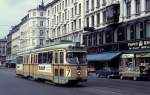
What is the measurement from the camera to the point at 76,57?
28.4 metres

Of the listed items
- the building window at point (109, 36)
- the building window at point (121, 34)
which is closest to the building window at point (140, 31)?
the building window at point (121, 34)

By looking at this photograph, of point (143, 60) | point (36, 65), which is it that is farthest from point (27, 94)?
point (143, 60)

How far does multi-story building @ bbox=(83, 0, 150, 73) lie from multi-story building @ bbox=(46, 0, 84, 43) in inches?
154

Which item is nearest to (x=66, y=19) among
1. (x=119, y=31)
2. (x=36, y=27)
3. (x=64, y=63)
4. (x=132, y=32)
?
(x=119, y=31)

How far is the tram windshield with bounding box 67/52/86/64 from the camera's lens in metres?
28.1

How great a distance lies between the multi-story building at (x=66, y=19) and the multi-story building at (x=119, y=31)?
3922 mm

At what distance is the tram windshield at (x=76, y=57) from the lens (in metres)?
28.1

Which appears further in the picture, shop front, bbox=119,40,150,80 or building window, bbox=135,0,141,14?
building window, bbox=135,0,141,14

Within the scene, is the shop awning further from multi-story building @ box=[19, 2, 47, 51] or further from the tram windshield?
multi-story building @ box=[19, 2, 47, 51]

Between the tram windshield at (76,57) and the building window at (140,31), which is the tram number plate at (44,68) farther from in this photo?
the building window at (140,31)

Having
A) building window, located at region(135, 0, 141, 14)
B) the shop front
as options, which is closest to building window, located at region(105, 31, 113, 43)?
the shop front

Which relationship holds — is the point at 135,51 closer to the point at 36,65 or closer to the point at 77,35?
the point at 36,65

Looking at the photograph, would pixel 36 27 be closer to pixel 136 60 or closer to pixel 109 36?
pixel 109 36

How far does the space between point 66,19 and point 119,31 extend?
2746 cm
